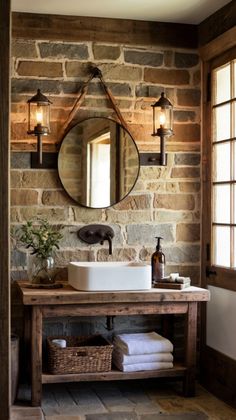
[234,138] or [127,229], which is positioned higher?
[234,138]

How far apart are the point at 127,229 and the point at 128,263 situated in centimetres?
28

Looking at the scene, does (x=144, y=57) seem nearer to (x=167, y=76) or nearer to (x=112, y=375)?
(x=167, y=76)

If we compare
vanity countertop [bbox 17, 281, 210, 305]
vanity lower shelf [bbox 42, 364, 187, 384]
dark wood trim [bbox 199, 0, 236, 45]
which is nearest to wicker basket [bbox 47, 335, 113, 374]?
vanity lower shelf [bbox 42, 364, 187, 384]

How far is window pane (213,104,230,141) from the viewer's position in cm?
430

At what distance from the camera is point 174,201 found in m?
4.69

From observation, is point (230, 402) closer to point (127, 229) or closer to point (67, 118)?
point (127, 229)

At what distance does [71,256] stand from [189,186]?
3.48ft

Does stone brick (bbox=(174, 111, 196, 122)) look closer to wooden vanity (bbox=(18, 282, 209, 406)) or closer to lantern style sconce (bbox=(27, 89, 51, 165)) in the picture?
lantern style sconce (bbox=(27, 89, 51, 165))

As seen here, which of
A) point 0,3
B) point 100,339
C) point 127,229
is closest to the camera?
point 0,3

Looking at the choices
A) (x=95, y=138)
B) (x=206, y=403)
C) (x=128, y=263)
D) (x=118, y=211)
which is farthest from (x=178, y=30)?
(x=206, y=403)

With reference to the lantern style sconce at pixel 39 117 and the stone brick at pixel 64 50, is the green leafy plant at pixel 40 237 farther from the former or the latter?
the stone brick at pixel 64 50

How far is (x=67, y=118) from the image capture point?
448cm

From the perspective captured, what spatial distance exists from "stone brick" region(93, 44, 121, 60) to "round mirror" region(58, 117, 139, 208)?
0.47 metres

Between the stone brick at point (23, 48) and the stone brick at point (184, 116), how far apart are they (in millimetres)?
1170
